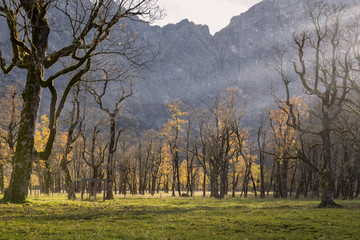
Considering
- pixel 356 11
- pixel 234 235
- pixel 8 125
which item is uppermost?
pixel 356 11

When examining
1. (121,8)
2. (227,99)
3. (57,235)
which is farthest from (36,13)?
(227,99)

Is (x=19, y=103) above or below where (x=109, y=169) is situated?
above

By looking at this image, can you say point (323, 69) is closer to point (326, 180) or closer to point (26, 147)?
point (326, 180)

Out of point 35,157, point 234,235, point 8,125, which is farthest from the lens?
point 8,125

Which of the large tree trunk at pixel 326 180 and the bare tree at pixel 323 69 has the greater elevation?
the bare tree at pixel 323 69

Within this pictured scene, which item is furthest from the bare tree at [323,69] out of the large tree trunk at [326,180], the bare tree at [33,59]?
the bare tree at [33,59]

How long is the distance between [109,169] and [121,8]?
Answer: 19347mm

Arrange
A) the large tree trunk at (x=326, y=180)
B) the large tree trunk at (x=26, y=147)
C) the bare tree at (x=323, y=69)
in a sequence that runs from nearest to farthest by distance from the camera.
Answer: the large tree trunk at (x=26, y=147) → the large tree trunk at (x=326, y=180) → the bare tree at (x=323, y=69)

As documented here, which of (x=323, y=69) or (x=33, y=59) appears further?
(x=323, y=69)

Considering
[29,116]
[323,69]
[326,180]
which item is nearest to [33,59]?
[29,116]

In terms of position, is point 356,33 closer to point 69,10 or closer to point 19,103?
point 69,10

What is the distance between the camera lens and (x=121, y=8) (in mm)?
19406

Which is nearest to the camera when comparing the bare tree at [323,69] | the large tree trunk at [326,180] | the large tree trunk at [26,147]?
the large tree trunk at [26,147]

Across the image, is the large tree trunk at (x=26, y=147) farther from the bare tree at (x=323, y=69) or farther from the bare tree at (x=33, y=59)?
the bare tree at (x=323, y=69)
